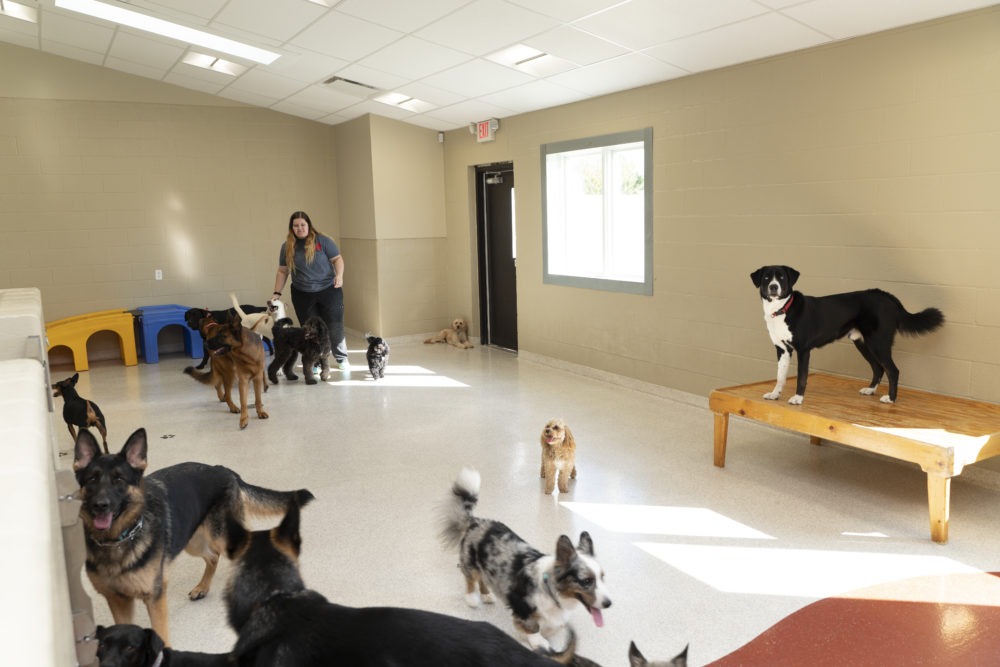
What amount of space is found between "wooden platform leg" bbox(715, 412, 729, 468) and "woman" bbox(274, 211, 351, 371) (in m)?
4.14

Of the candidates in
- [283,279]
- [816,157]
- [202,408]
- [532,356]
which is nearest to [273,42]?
[283,279]

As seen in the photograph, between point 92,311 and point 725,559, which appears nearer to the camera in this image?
point 725,559

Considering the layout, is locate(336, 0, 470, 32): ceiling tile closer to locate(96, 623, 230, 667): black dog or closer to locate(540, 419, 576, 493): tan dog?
locate(540, 419, 576, 493): tan dog

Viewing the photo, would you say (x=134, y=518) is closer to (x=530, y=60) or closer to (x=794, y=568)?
(x=794, y=568)

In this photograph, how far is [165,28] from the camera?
662cm

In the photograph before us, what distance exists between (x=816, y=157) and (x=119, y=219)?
7.50 meters

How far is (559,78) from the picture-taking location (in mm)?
6211

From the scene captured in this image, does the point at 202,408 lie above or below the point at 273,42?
below

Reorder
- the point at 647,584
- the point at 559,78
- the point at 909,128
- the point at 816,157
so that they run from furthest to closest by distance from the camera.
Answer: the point at 559,78, the point at 816,157, the point at 909,128, the point at 647,584

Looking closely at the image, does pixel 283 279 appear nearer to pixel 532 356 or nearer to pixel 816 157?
pixel 532 356

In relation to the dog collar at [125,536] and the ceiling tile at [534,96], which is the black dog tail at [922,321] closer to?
the ceiling tile at [534,96]

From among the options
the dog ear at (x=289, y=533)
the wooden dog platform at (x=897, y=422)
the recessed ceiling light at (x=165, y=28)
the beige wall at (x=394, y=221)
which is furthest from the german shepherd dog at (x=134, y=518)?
the beige wall at (x=394, y=221)

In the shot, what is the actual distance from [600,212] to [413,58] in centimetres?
218

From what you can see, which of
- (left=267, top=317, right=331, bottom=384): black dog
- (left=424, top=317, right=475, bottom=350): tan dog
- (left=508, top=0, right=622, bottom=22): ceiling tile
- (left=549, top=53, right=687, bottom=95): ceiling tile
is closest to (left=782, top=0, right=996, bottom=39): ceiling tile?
(left=508, top=0, right=622, bottom=22): ceiling tile
